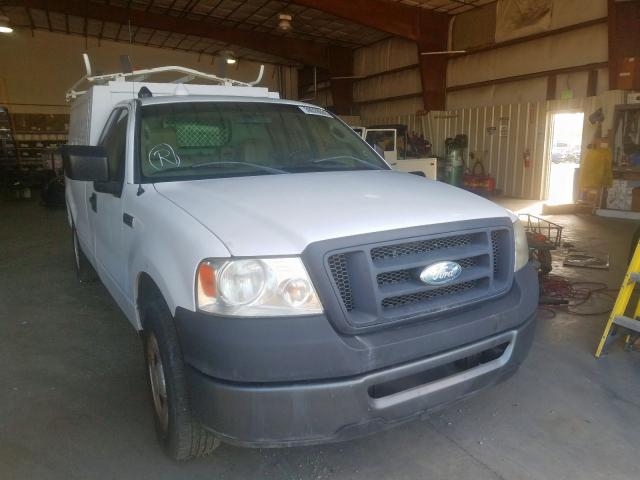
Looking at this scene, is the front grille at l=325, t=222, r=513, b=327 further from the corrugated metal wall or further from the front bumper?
the corrugated metal wall

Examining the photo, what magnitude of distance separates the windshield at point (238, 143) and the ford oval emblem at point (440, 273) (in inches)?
42.5

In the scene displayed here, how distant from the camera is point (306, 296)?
5.78ft

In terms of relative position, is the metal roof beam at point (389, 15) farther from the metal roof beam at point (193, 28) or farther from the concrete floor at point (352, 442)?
the concrete floor at point (352, 442)

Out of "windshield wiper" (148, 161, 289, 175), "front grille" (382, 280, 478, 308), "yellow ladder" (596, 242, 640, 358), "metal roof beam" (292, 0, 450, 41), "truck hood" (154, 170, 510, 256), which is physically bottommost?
"yellow ladder" (596, 242, 640, 358)

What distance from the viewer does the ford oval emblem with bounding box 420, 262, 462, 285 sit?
1919mm

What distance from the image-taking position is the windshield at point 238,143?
269 cm

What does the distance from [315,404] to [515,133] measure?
42.5ft

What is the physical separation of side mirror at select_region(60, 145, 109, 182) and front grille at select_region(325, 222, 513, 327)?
58.5 inches

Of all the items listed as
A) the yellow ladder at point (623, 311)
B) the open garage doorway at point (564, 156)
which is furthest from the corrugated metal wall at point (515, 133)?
the yellow ladder at point (623, 311)

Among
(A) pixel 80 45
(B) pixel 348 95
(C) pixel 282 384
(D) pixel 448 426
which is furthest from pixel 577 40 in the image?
(A) pixel 80 45

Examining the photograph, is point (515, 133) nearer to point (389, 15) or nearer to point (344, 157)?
point (389, 15)

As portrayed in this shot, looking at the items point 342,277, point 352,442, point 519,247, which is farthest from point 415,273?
point 352,442

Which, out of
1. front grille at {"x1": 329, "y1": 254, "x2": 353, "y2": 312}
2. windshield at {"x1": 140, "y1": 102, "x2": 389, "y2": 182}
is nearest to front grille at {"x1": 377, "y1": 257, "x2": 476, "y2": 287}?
front grille at {"x1": 329, "y1": 254, "x2": 353, "y2": 312}

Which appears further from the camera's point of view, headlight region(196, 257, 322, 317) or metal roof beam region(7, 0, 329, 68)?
metal roof beam region(7, 0, 329, 68)
